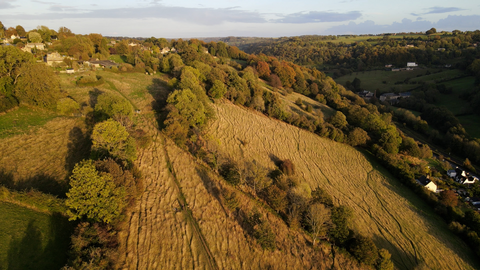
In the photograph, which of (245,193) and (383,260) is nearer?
(383,260)

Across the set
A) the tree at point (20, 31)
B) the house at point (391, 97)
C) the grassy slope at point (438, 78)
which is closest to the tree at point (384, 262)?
the grassy slope at point (438, 78)

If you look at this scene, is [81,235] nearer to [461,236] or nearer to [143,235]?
[143,235]

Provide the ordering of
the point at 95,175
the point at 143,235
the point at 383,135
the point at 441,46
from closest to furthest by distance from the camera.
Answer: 1. the point at 95,175
2. the point at 143,235
3. the point at 383,135
4. the point at 441,46

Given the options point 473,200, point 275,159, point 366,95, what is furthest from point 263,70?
point 473,200

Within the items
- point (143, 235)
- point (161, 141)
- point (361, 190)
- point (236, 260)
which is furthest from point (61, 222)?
point (361, 190)

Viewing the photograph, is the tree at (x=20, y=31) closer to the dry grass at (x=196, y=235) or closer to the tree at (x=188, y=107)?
the tree at (x=188, y=107)

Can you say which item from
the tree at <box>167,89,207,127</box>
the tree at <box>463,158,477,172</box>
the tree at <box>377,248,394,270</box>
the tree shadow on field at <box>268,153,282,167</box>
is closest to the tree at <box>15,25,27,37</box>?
the tree at <box>167,89,207,127</box>

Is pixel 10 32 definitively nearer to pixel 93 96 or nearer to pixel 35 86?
pixel 93 96

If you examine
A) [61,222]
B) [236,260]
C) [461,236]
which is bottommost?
[461,236]
